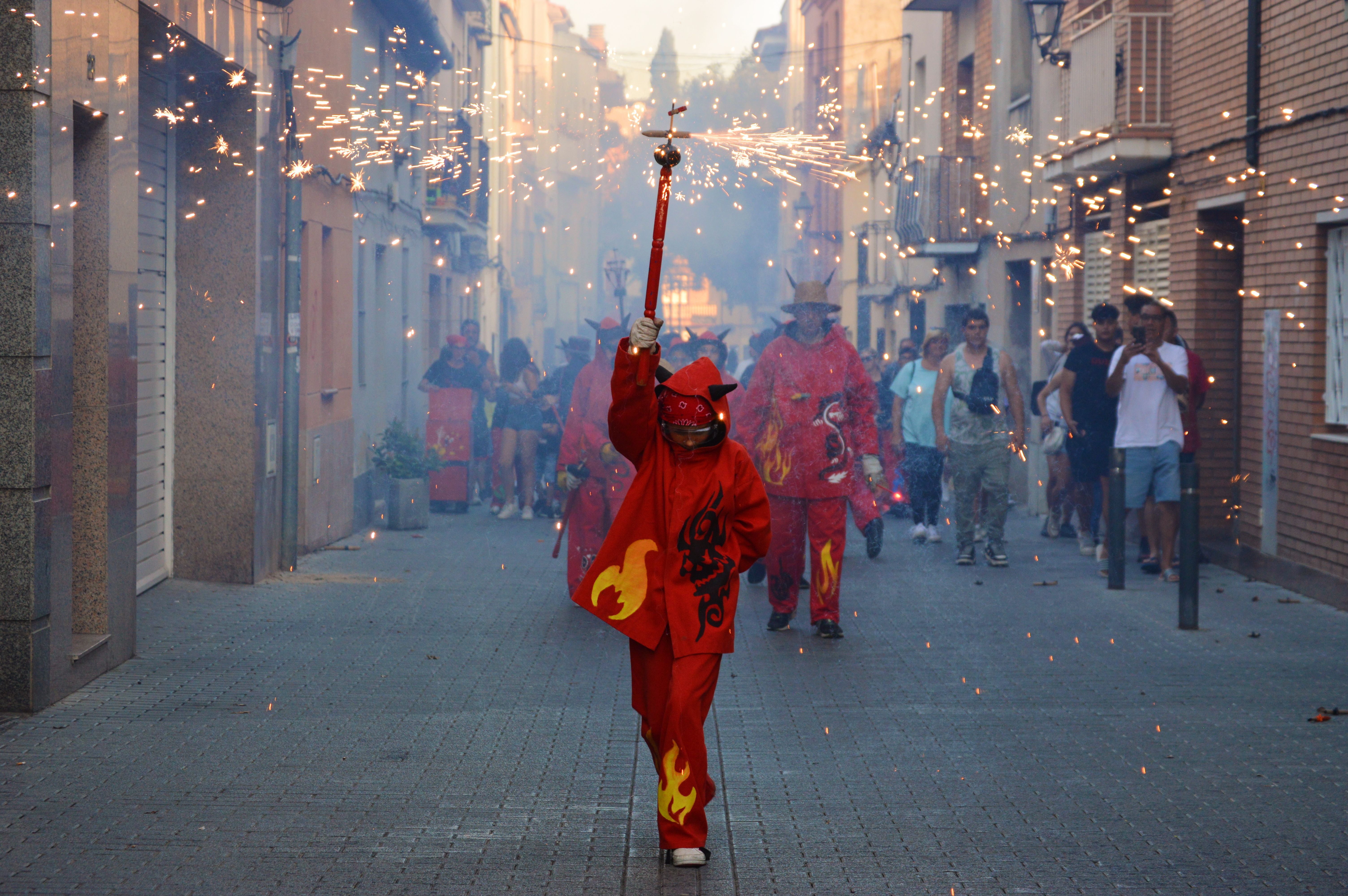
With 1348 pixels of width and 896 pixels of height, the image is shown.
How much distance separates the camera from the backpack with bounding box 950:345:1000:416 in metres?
12.4

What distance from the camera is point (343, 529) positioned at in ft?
48.3

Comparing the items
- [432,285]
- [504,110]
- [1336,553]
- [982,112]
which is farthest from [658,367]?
[504,110]

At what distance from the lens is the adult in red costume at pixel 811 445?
356 inches

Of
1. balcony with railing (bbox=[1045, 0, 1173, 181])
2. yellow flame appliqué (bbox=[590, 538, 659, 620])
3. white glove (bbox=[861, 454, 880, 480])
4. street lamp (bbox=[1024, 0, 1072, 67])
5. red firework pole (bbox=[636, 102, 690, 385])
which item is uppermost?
street lamp (bbox=[1024, 0, 1072, 67])

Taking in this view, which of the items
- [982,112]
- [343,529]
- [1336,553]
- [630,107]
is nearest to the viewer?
[1336,553]

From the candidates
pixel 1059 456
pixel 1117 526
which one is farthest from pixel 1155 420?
pixel 1059 456

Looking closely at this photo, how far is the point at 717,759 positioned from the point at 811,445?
11.0ft

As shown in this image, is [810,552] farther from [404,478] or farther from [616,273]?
[616,273]

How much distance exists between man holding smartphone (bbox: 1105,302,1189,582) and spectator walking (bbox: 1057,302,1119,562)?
32.4 inches

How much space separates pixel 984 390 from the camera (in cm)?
1242

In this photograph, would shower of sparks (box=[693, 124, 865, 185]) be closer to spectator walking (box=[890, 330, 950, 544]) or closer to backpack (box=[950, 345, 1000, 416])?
spectator walking (box=[890, 330, 950, 544])

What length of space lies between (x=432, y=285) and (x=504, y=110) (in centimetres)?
1711

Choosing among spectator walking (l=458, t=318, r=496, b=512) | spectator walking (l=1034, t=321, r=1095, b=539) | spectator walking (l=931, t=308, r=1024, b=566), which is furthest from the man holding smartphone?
spectator walking (l=458, t=318, r=496, b=512)

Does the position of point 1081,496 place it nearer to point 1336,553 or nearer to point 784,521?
point 1336,553
